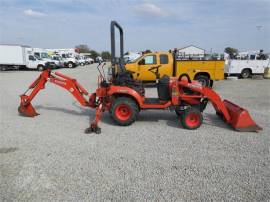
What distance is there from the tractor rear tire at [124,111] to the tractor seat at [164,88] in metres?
0.70

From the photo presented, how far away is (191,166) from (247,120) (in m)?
2.36

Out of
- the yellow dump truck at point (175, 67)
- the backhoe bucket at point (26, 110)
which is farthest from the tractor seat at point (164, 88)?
the yellow dump truck at point (175, 67)

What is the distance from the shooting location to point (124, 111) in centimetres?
607

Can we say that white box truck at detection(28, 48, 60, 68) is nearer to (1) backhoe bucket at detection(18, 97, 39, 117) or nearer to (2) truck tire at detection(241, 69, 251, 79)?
(2) truck tire at detection(241, 69, 251, 79)

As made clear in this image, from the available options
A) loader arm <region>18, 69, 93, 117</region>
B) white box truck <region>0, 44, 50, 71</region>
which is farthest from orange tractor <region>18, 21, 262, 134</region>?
white box truck <region>0, 44, 50, 71</region>

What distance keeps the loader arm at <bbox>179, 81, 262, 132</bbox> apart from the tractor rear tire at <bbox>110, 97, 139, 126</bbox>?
3.99 ft

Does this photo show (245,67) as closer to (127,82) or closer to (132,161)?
(127,82)

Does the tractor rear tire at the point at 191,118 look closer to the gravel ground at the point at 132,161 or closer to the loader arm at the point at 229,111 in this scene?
the gravel ground at the point at 132,161

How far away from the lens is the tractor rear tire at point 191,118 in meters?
5.82

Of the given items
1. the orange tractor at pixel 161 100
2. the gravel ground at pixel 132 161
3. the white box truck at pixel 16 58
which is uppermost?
the white box truck at pixel 16 58

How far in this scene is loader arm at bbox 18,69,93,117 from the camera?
21.5ft

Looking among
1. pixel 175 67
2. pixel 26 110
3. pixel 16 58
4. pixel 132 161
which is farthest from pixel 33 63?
pixel 132 161

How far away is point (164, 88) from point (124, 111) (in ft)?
3.65

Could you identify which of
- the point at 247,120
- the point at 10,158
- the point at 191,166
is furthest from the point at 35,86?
the point at 247,120
